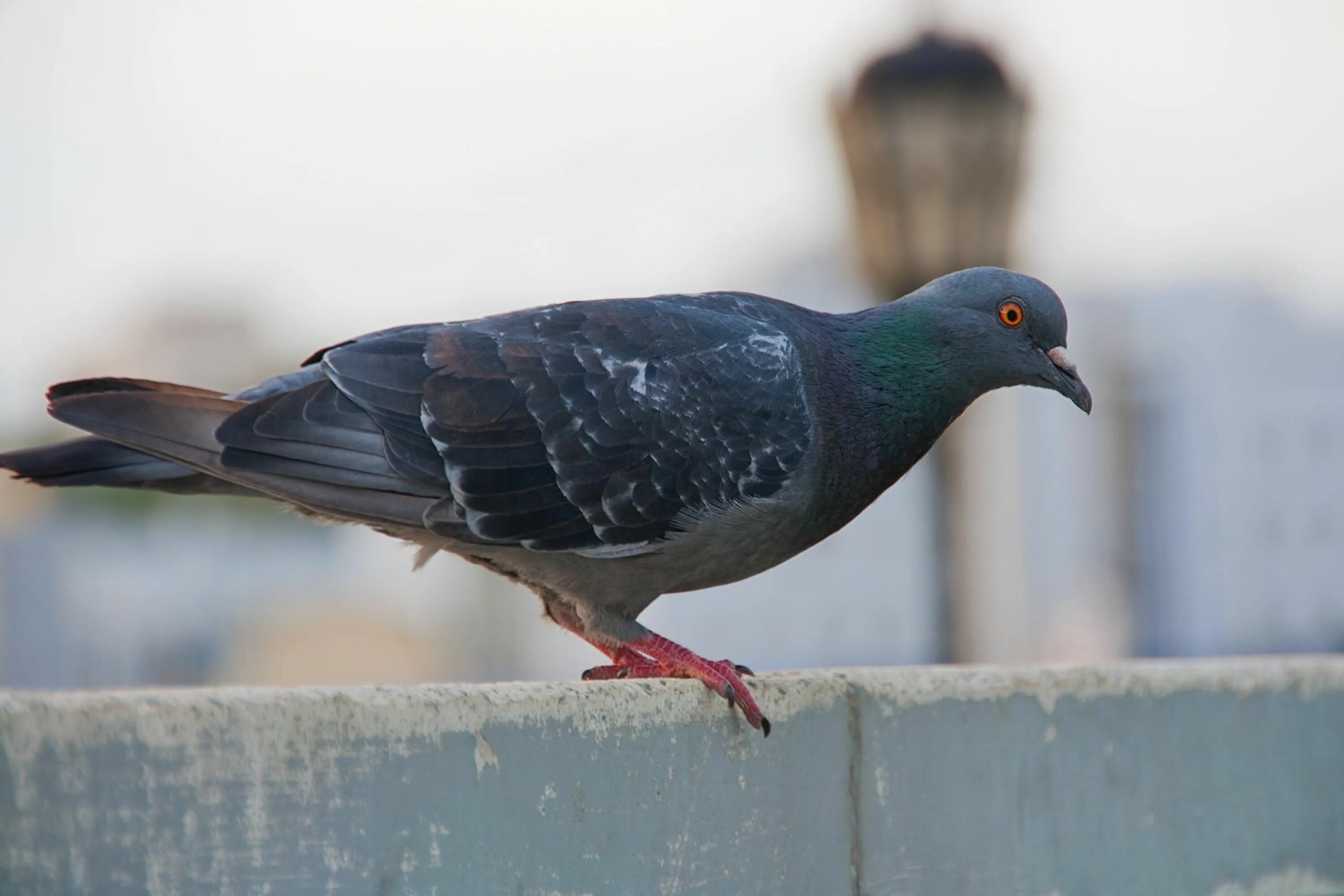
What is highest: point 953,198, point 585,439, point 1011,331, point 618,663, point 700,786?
point 953,198

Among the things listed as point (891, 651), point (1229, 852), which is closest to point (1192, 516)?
point (891, 651)

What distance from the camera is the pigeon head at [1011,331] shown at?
4582 mm

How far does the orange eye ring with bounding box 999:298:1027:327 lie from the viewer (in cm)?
462

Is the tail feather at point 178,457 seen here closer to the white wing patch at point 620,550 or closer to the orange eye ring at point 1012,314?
the white wing patch at point 620,550

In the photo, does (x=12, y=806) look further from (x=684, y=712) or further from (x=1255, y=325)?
(x=1255, y=325)

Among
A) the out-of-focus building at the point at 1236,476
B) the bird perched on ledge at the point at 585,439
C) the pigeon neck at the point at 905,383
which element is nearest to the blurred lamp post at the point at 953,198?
the pigeon neck at the point at 905,383

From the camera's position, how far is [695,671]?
12.8ft

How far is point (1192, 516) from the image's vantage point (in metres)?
16.9

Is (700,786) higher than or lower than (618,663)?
higher

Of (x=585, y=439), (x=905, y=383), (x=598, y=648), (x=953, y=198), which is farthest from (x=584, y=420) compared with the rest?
(x=953, y=198)

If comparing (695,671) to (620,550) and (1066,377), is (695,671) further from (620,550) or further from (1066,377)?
(1066,377)

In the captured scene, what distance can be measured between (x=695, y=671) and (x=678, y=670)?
196 millimetres

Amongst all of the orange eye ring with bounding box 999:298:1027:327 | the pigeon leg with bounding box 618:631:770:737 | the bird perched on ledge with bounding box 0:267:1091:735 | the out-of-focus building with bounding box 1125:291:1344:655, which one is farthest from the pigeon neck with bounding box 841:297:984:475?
the out-of-focus building with bounding box 1125:291:1344:655

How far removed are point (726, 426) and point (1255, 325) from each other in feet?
50.3
